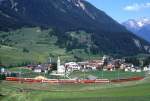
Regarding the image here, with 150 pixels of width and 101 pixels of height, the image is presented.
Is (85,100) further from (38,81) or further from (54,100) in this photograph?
(38,81)

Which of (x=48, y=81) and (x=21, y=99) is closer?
(x=21, y=99)

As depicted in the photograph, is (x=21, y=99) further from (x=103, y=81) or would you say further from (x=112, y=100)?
(x=103, y=81)

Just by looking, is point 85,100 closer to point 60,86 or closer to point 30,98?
point 30,98

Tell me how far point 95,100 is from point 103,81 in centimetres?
7867

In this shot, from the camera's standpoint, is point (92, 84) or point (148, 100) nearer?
point (148, 100)

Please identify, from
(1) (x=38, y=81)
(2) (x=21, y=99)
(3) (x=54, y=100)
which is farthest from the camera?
(1) (x=38, y=81)

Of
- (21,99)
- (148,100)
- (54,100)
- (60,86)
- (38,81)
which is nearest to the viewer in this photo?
(21,99)

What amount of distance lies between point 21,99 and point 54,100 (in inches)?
1235

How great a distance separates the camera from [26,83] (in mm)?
167875

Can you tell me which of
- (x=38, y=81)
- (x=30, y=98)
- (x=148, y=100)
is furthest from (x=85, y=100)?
(x=38, y=81)

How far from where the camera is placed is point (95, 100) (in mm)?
100062

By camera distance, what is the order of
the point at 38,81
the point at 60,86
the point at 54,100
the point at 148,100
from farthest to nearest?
the point at 38,81 → the point at 60,86 → the point at 54,100 → the point at 148,100

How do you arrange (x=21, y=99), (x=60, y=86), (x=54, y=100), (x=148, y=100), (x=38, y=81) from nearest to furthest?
(x=21, y=99)
(x=148, y=100)
(x=54, y=100)
(x=60, y=86)
(x=38, y=81)

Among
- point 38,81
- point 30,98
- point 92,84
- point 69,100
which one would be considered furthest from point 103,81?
point 30,98
